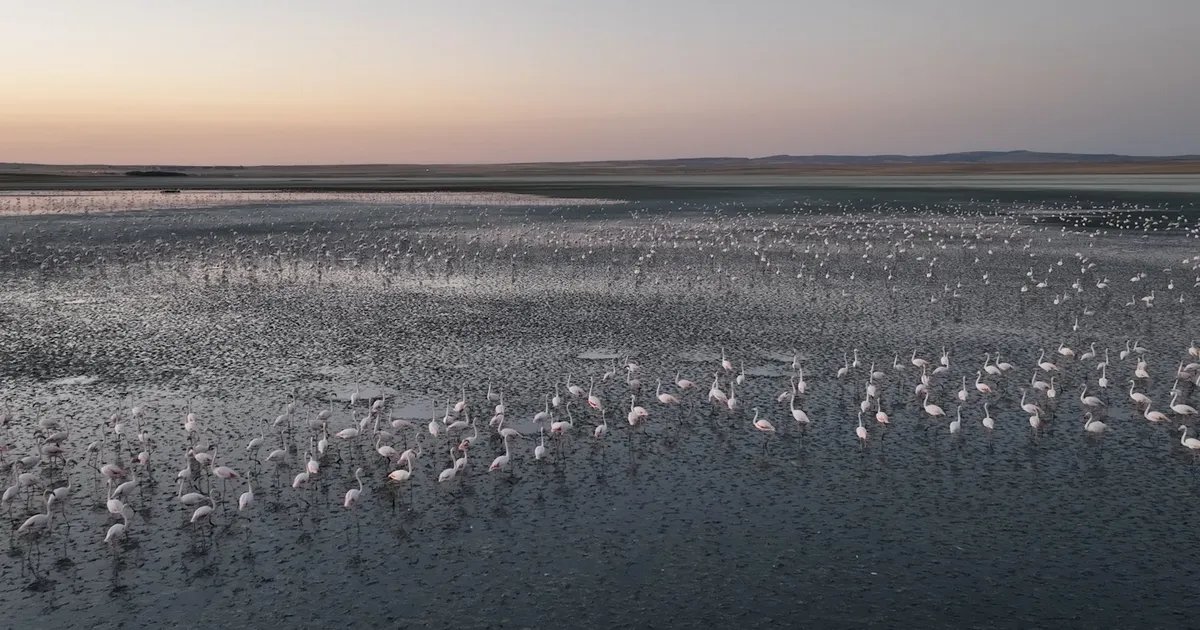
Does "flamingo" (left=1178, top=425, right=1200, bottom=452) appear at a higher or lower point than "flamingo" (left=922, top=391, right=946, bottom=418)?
lower

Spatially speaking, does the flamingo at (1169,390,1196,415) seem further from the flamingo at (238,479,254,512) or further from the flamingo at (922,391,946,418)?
the flamingo at (238,479,254,512)

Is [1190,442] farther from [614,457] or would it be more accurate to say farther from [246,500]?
[246,500]

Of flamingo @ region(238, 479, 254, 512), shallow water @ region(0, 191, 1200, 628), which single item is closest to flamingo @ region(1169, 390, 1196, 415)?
shallow water @ region(0, 191, 1200, 628)

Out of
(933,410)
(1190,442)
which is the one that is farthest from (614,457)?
(1190,442)

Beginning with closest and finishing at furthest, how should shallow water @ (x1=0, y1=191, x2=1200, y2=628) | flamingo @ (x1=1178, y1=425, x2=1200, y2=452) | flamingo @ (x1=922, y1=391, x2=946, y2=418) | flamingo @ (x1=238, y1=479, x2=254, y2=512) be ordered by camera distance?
shallow water @ (x1=0, y1=191, x2=1200, y2=628) < flamingo @ (x1=238, y1=479, x2=254, y2=512) < flamingo @ (x1=1178, y1=425, x2=1200, y2=452) < flamingo @ (x1=922, y1=391, x2=946, y2=418)

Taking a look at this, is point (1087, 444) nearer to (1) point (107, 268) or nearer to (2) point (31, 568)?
(2) point (31, 568)

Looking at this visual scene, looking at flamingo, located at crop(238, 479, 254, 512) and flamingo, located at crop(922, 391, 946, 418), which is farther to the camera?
flamingo, located at crop(922, 391, 946, 418)

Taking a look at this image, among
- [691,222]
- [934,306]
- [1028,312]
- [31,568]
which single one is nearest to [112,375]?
[31,568]

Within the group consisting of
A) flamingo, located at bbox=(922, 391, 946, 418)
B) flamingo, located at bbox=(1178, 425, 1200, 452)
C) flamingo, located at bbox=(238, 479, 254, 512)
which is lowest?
flamingo, located at bbox=(238, 479, 254, 512)
